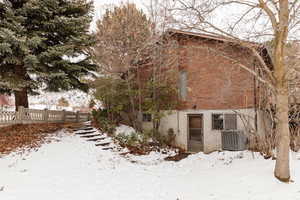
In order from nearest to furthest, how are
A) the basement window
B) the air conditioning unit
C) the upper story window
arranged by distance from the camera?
the air conditioning unit, the upper story window, the basement window

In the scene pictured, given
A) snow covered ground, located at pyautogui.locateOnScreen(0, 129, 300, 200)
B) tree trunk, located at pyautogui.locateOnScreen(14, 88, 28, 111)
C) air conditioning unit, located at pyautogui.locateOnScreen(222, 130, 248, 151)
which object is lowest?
snow covered ground, located at pyautogui.locateOnScreen(0, 129, 300, 200)

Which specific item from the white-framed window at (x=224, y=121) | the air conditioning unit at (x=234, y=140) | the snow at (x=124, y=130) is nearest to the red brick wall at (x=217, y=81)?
the white-framed window at (x=224, y=121)

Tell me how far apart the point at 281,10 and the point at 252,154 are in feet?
19.3

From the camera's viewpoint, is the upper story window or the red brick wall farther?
the upper story window

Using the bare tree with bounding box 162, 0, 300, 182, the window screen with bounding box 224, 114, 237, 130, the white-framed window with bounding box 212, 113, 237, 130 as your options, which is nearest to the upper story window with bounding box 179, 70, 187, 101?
the white-framed window with bounding box 212, 113, 237, 130

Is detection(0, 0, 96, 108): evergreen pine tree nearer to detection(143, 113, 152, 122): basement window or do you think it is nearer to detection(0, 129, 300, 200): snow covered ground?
detection(0, 129, 300, 200): snow covered ground

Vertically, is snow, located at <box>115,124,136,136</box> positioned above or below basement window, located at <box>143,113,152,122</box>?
below

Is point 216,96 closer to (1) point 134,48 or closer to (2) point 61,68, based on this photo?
(1) point 134,48

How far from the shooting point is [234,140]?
10.9m

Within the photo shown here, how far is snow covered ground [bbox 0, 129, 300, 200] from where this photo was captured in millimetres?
6309

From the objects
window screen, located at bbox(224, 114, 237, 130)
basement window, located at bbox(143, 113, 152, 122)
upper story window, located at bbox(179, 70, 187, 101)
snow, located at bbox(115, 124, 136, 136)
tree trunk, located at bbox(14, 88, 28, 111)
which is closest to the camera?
window screen, located at bbox(224, 114, 237, 130)

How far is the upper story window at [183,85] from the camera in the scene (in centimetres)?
1255

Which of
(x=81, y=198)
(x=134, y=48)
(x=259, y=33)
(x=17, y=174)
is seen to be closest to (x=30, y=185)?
(x=17, y=174)

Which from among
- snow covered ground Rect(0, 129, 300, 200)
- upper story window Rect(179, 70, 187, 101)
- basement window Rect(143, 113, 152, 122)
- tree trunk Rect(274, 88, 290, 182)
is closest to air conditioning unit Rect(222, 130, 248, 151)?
snow covered ground Rect(0, 129, 300, 200)
